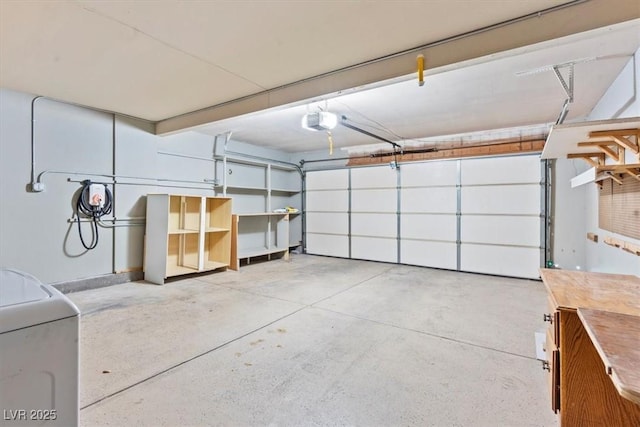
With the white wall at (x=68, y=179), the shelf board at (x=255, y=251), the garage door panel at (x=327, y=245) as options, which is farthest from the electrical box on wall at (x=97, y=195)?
the garage door panel at (x=327, y=245)

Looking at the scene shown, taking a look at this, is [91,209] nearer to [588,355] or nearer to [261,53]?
[261,53]

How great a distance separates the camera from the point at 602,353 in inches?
38.4

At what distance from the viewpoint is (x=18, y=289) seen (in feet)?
3.29

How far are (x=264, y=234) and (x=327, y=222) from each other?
61.6 inches

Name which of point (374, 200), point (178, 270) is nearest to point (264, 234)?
point (178, 270)

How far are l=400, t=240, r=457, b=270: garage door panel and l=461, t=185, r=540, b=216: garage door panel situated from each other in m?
0.78

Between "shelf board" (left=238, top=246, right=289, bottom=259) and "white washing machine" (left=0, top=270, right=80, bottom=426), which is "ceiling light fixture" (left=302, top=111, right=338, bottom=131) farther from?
"white washing machine" (left=0, top=270, right=80, bottom=426)

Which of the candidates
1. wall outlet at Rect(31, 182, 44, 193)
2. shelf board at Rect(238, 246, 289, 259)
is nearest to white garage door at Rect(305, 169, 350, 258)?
shelf board at Rect(238, 246, 289, 259)

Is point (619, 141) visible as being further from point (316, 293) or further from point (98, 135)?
point (98, 135)

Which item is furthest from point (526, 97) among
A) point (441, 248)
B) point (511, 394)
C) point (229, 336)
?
point (229, 336)

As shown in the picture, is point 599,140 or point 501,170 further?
point 501,170

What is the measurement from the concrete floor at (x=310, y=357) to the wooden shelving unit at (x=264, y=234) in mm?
→ 2355

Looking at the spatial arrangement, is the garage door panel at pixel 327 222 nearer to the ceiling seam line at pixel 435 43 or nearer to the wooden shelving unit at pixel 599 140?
the ceiling seam line at pixel 435 43

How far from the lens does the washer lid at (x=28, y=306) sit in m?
0.84
